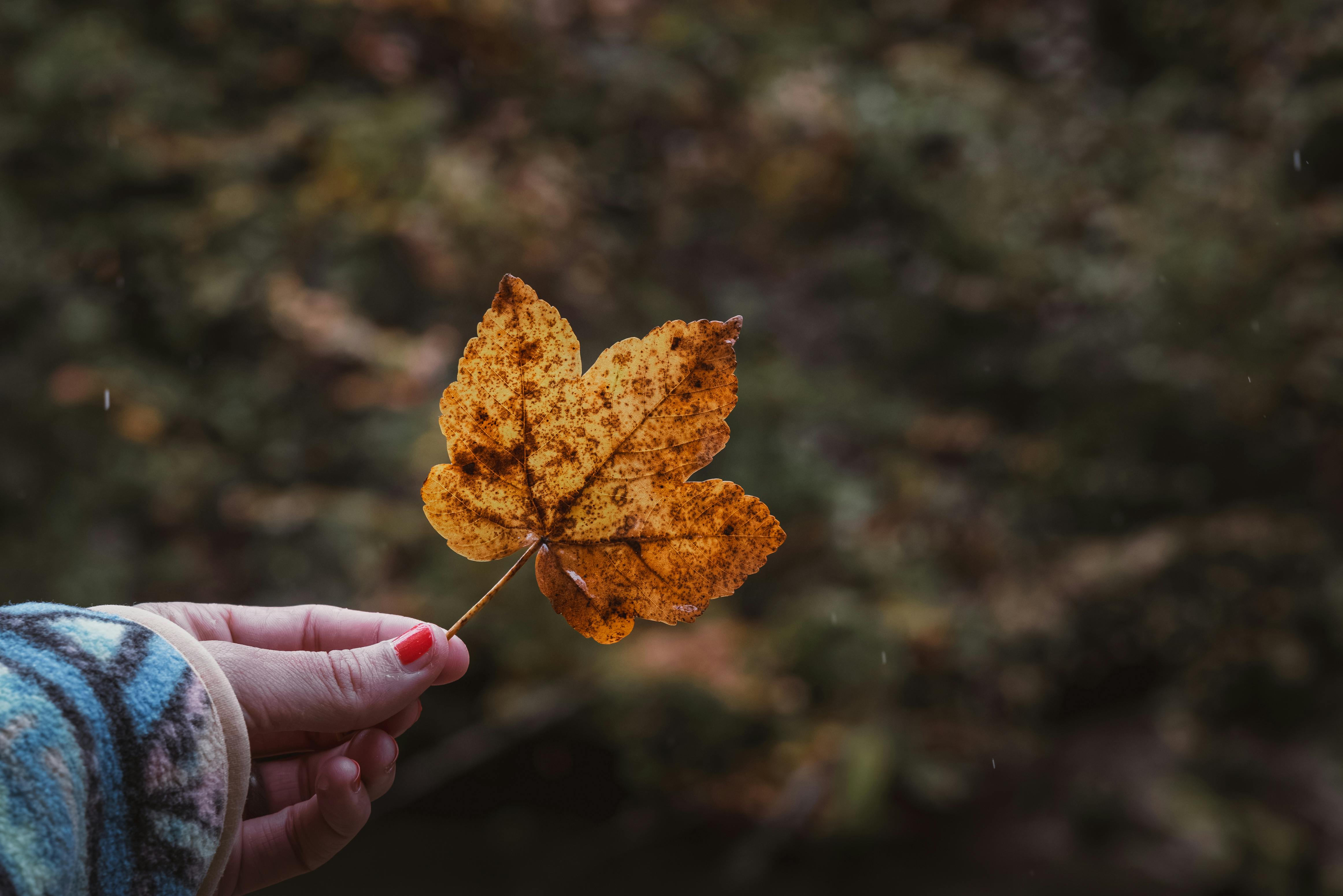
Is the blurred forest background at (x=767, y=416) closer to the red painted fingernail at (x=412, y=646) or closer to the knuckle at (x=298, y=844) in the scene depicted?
the knuckle at (x=298, y=844)

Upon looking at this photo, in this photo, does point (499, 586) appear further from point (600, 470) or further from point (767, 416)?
point (767, 416)

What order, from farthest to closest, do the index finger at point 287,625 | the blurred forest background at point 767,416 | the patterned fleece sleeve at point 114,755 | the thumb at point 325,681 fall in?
the blurred forest background at point 767,416 → the index finger at point 287,625 → the thumb at point 325,681 → the patterned fleece sleeve at point 114,755

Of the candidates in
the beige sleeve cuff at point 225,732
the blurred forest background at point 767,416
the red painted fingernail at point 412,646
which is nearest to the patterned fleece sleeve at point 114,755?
the beige sleeve cuff at point 225,732

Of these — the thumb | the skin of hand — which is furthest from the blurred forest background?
the thumb

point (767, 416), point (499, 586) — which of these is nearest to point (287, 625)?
point (499, 586)

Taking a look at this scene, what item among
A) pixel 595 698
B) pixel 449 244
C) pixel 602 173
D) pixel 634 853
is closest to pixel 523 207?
pixel 449 244

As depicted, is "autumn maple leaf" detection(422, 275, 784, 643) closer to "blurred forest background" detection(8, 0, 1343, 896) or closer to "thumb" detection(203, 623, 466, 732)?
"thumb" detection(203, 623, 466, 732)

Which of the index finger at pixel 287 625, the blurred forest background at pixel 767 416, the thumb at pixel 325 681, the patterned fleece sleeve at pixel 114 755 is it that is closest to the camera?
the patterned fleece sleeve at pixel 114 755

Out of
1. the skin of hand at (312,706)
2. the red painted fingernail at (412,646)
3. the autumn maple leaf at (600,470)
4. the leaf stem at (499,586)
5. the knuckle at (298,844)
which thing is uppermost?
the autumn maple leaf at (600,470)
